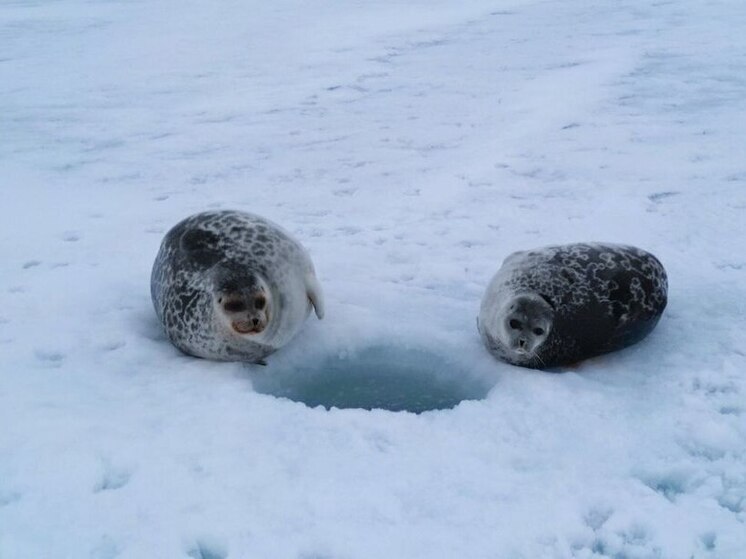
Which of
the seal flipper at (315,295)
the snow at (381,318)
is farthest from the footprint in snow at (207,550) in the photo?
the seal flipper at (315,295)

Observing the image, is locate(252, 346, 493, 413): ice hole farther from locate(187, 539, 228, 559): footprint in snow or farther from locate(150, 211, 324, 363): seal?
locate(187, 539, 228, 559): footprint in snow

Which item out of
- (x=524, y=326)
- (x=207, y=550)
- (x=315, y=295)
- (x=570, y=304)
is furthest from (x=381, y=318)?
(x=207, y=550)

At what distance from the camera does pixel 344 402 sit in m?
2.81

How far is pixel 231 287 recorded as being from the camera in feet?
9.25

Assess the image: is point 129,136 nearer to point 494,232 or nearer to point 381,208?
point 381,208

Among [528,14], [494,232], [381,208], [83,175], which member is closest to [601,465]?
[494,232]

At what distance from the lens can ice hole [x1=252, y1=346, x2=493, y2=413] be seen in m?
2.82

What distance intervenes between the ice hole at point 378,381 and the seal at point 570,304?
0.67 ft

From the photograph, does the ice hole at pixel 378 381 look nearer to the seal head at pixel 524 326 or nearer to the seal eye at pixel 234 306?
the seal head at pixel 524 326

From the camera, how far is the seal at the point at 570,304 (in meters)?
2.87

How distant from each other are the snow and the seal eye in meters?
0.26

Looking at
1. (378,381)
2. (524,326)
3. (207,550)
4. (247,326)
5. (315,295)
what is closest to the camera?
(207,550)

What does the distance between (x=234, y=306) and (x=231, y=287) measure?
90 millimetres

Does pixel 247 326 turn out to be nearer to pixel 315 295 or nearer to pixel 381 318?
pixel 315 295
